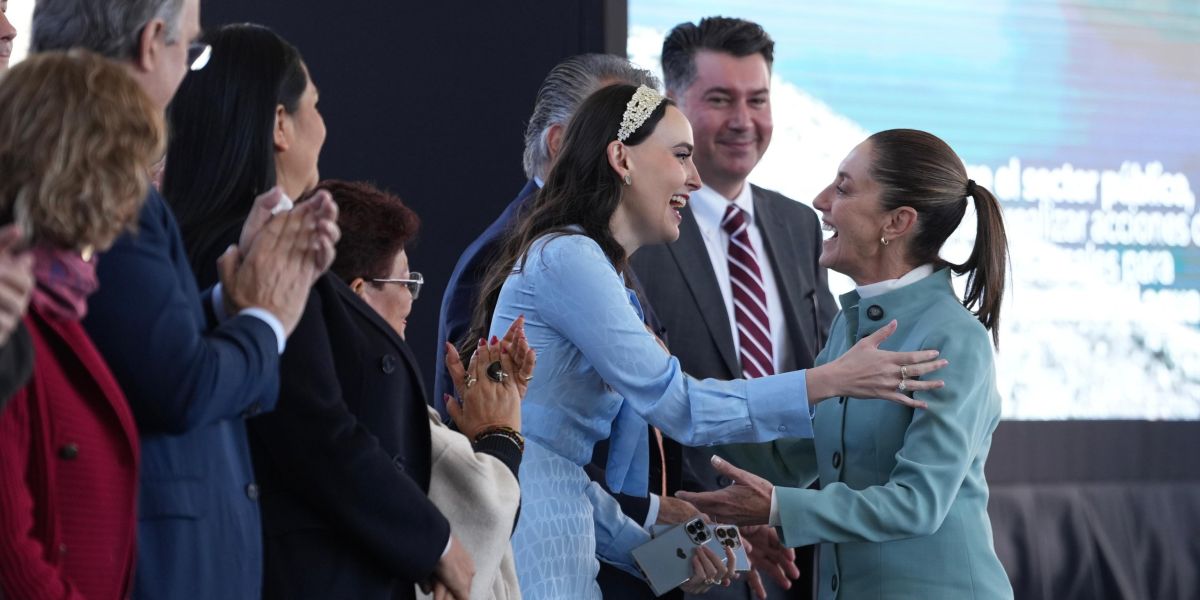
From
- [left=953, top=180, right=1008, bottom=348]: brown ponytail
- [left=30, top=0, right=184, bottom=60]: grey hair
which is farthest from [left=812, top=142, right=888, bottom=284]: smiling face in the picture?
[left=30, top=0, right=184, bottom=60]: grey hair

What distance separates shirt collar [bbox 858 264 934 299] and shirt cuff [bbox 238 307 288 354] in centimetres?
121

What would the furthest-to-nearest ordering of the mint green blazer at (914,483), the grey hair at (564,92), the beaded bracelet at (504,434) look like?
the grey hair at (564,92)
the mint green blazer at (914,483)
the beaded bracelet at (504,434)

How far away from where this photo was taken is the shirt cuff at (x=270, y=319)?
168 cm

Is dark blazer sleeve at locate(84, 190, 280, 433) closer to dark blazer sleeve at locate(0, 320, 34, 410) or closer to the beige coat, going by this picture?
dark blazer sleeve at locate(0, 320, 34, 410)

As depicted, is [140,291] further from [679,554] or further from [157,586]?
[679,554]

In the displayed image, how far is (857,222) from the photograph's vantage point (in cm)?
→ 261

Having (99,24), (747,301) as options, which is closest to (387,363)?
(99,24)

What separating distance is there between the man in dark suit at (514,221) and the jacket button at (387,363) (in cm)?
71

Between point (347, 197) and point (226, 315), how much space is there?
58cm

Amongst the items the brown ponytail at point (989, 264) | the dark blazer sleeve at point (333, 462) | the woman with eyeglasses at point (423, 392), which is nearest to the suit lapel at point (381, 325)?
the woman with eyeglasses at point (423, 392)

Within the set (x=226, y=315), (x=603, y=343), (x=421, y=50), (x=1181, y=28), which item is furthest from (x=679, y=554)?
(x=1181, y=28)

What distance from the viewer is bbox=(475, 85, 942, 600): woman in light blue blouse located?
2416 millimetres

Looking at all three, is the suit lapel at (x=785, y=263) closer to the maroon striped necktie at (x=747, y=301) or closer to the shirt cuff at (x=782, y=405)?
the maroon striped necktie at (x=747, y=301)

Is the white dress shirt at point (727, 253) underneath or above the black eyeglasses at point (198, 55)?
underneath
